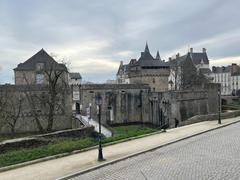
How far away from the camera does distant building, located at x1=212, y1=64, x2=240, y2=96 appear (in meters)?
106

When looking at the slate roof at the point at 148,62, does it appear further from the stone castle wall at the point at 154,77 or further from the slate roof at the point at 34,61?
the slate roof at the point at 34,61

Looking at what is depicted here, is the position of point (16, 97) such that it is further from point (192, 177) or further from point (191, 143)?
point (192, 177)

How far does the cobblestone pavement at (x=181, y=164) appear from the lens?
34.2ft

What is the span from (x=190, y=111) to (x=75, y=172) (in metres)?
29.0

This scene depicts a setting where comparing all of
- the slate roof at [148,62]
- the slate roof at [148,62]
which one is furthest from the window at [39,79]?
the slate roof at [148,62]

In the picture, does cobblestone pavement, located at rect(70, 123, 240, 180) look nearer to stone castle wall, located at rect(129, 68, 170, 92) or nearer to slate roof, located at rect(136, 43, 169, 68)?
stone castle wall, located at rect(129, 68, 170, 92)

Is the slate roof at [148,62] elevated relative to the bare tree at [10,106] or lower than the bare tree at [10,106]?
elevated

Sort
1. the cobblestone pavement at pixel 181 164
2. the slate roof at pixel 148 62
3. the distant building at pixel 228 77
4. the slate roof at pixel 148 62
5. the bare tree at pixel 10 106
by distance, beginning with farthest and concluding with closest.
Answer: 1. the distant building at pixel 228 77
2. the slate roof at pixel 148 62
3. the slate roof at pixel 148 62
4. the bare tree at pixel 10 106
5. the cobblestone pavement at pixel 181 164

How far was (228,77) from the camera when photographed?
110 m

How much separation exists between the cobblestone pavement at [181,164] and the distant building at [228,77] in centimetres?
9455

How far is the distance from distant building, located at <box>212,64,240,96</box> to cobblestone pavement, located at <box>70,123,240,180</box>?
3722 inches

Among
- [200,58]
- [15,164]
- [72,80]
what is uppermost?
[200,58]

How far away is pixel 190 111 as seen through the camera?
3862 centimetres

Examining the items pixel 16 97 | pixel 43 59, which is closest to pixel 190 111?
pixel 16 97
